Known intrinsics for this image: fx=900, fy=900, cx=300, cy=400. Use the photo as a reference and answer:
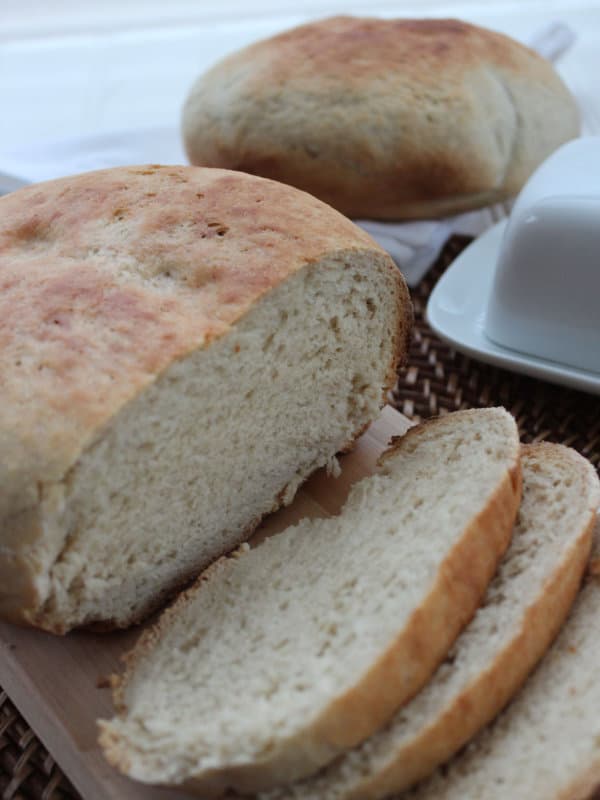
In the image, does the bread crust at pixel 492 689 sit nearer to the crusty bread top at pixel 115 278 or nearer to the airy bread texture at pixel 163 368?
the airy bread texture at pixel 163 368

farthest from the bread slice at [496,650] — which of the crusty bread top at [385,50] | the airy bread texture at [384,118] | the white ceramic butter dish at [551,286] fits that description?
the crusty bread top at [385,50]

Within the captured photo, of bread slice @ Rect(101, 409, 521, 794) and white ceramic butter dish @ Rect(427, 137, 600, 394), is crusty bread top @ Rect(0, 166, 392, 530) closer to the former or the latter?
bread slice @ Rect(101, 409, 521, 794)

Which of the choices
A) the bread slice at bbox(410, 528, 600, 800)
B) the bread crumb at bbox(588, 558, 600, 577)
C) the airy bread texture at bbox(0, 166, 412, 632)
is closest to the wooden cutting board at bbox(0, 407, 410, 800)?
the airy bread texture at bbox(0, 166, 412, 632)

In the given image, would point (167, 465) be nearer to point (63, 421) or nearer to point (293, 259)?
point (63, 421)

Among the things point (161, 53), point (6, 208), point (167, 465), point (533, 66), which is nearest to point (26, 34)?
point (161, 53)

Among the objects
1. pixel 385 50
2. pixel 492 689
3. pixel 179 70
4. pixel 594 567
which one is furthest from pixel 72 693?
pixel 179 70

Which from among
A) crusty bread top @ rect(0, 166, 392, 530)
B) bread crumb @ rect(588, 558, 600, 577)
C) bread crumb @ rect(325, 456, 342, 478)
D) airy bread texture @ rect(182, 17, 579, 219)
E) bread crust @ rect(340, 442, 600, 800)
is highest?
crusty bread top @ rect(0, 166, 392, 530)

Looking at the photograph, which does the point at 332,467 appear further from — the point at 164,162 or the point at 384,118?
the point at 164,162
